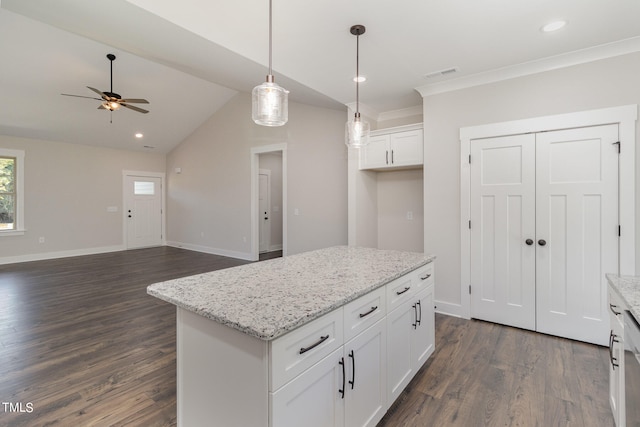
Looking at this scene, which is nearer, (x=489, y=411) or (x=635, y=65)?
(x=489, y=411)

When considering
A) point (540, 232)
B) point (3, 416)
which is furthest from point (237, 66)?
point (540, 232)

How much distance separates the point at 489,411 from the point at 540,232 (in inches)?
74.4

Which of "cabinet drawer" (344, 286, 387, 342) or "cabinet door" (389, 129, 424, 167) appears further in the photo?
"cabinet door" (389, 129, 424, 167)

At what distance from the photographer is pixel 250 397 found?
1.11m

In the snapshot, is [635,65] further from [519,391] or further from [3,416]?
[3,416]

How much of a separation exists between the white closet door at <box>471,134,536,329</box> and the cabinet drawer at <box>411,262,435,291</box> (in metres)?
1.26

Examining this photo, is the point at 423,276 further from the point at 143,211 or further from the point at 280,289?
the point at 143,211

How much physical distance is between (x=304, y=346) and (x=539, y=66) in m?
3.43

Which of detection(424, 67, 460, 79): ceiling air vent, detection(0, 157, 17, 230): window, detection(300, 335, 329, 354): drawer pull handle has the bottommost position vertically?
detection(300, 335, 329, 354): drawer pull handle

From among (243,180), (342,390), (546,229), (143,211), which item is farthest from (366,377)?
(143,211)

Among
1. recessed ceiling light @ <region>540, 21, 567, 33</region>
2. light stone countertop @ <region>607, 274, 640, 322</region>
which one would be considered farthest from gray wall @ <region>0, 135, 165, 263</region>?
light stone countertop @ <region>607, 274, 640, 322</region>

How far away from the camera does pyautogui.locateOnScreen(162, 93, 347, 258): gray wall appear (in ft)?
16.4

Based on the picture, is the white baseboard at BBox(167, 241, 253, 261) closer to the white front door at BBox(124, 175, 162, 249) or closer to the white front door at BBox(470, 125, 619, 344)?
the white front door at BBox(124, 175, 162, 249)

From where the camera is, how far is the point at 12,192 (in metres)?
6.22
